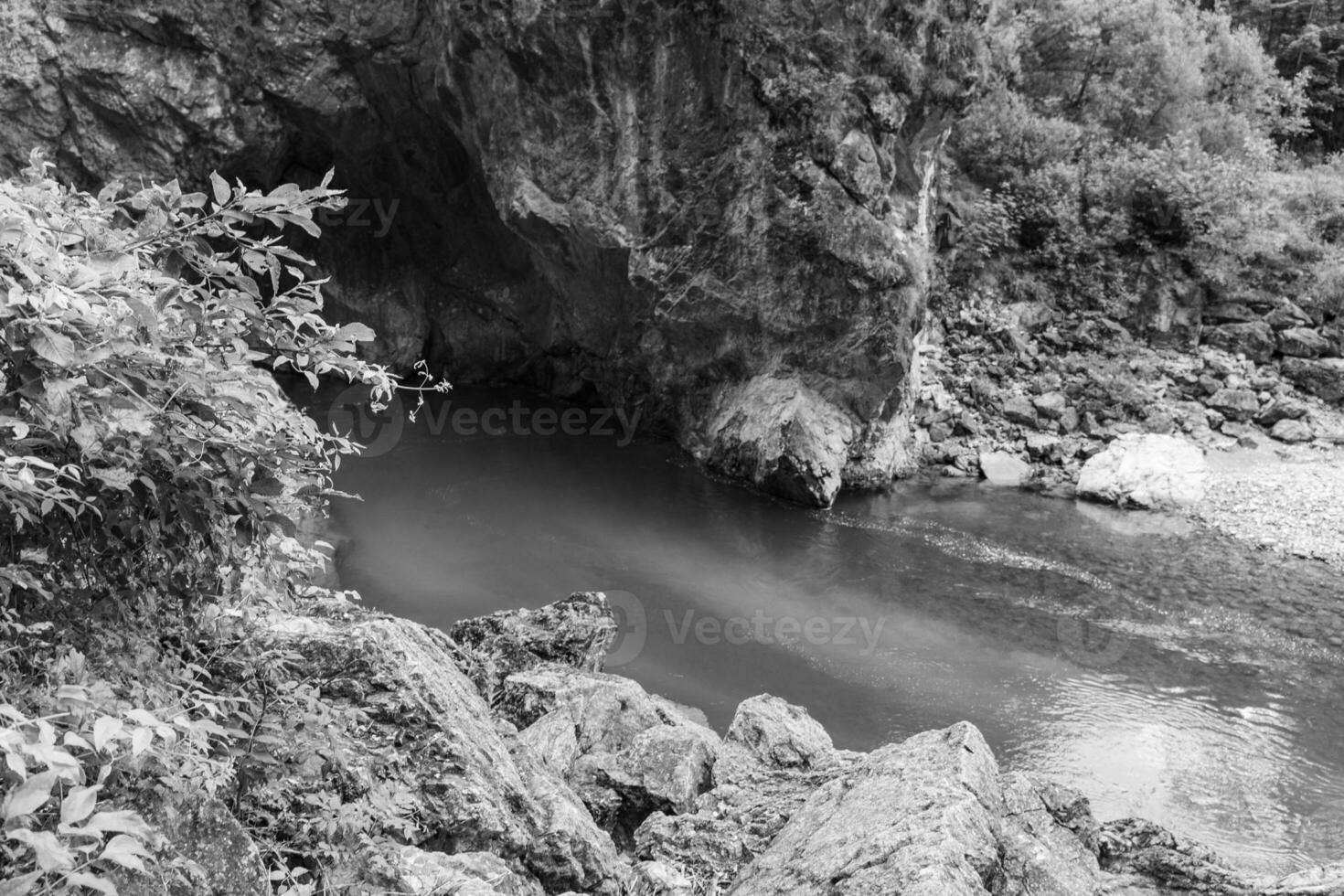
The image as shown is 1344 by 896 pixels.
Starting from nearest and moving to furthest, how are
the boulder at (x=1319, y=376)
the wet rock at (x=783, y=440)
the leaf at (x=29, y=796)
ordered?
the leaf at (x=29, y=796) < the wet rock at (x=783, y=440) < the boulder at (x=1319, y=376)

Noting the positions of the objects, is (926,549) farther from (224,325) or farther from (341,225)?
(341,225)

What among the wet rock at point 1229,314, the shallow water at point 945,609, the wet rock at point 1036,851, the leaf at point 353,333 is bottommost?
the shallow water at point 945,609

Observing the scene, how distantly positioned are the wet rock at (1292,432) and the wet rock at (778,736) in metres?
14.3

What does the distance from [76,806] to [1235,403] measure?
64.2 ft

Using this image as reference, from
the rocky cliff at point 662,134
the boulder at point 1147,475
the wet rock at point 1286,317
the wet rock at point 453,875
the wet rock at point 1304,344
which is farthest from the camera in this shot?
the wet rock at point 1286,317

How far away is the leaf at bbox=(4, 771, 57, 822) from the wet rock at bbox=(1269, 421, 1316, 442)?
19.3m

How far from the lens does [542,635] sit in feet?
24.2

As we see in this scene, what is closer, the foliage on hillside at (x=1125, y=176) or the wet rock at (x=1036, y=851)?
the wet rock at (x=1036, y=851)

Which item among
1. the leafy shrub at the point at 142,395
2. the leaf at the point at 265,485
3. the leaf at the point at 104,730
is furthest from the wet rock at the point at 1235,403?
the leaf at the point at 104,730

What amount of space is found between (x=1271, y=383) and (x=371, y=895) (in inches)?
778

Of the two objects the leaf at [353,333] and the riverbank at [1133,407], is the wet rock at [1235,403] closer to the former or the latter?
the riverbank at [1133,407]

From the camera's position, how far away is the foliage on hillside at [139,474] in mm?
2037

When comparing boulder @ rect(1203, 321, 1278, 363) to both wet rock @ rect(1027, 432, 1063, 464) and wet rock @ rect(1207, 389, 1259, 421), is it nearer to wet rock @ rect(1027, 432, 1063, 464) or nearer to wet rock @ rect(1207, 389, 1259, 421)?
wet rock @ rect(1207, 389, 1259, 421)

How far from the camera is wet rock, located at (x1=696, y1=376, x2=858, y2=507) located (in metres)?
14.0
